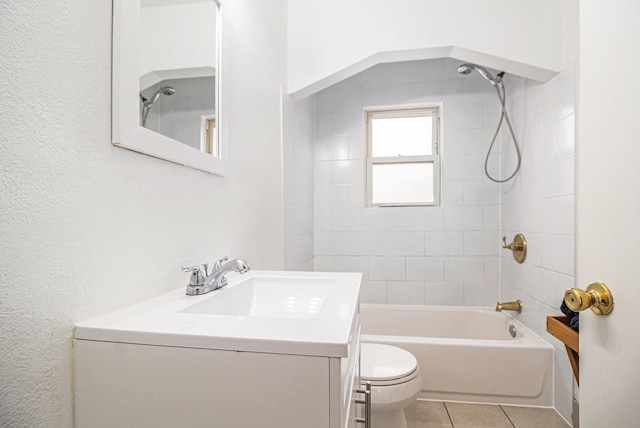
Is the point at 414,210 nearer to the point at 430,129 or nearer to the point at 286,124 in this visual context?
the point at 430,129

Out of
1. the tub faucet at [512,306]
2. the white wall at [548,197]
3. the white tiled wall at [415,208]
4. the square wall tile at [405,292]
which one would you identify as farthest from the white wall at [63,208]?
the tub faucet at [512,306]

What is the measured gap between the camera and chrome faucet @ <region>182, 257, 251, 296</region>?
893 millimetres

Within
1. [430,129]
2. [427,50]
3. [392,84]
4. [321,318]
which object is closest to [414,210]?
[430,129]

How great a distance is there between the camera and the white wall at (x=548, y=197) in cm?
172

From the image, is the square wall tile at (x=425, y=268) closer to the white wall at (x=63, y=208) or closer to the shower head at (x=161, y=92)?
the white wall at (x=63, y=208)

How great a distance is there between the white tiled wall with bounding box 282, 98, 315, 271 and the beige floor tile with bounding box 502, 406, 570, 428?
150 cm

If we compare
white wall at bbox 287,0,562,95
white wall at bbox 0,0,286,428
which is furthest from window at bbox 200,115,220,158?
white wall at bbox 287,0,562,95

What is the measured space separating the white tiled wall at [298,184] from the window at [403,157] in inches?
21.5

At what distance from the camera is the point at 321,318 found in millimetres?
Result: 631

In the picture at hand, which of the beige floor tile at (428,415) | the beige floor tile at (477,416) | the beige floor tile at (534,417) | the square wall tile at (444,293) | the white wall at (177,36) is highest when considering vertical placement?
the white wall at (177,36)

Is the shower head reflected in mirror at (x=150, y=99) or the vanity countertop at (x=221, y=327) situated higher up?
the shower head reflected in mirror at (x=150, y=99)

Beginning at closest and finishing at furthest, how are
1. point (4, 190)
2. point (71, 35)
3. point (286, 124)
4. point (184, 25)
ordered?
point (4, 190), point (71, 35), point (184, 25), point (286, 124)

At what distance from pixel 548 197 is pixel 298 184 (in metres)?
1.55

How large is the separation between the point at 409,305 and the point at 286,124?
176 centimetres
